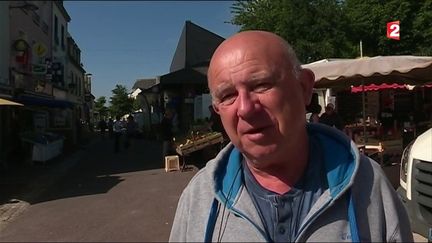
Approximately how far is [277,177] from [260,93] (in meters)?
0.33

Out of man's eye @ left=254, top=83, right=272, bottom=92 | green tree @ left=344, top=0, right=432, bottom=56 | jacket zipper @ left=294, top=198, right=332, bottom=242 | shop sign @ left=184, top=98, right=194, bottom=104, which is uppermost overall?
green tree @ left=344, top=0, right=432, bottom=56

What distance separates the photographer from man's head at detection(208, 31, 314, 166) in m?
1.63

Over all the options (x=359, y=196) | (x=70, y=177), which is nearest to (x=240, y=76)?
(x=359, y=196)

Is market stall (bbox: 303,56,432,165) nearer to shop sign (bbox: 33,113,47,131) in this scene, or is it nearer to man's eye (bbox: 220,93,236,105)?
man's eye (bbox: 220,93,236,105)

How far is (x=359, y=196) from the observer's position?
1673 millimetres

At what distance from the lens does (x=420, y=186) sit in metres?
4.77

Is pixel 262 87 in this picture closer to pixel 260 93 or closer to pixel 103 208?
pixel 260 93

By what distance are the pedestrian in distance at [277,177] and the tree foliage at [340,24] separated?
72.7 feet

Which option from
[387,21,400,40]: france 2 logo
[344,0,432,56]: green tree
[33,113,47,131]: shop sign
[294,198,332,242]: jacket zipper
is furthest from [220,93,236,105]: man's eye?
[344,0,432,56]: green tree

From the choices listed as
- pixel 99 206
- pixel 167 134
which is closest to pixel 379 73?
pixel 99 206

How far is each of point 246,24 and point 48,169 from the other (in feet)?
49.3

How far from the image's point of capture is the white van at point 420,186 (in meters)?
4.63

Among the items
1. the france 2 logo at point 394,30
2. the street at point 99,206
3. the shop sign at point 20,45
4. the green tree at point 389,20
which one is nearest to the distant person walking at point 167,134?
the street at point 99,206

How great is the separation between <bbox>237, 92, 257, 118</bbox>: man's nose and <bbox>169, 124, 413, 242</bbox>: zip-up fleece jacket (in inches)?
11.4
